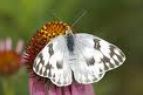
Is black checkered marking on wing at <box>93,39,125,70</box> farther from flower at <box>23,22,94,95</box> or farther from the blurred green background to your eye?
the blurred green background

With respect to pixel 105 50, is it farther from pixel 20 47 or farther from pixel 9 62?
pixel 20 47

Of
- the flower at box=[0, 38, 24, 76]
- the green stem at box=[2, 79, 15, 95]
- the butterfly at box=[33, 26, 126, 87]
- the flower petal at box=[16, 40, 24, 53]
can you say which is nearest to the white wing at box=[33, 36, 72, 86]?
the butterfly at box=[33, 26, 126, 87]

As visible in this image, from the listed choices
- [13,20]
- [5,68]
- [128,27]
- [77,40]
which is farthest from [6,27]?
[77,40]

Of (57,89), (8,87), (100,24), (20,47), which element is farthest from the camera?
(100,24)

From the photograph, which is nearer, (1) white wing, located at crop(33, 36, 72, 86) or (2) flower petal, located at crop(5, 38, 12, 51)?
(1) white wing, located at crop(33, 36, 72, 86)

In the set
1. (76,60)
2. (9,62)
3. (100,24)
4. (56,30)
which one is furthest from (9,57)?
(76,60)

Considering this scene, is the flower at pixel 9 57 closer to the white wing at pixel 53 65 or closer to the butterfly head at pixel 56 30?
the butterfly head at pixel 56 30

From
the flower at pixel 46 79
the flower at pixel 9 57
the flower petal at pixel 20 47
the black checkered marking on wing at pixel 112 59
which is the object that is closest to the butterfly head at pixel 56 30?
the flower at pixel 46 79
